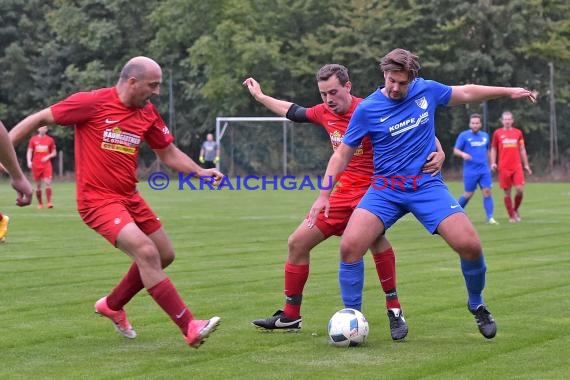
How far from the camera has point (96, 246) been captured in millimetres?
16828

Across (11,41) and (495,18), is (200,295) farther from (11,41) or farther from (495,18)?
(11,41)

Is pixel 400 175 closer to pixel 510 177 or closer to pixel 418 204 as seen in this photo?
pixel 418 204

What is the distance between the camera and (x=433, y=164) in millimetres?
8375

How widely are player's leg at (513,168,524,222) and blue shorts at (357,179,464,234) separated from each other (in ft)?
45.7

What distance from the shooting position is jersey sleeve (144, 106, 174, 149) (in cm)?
852

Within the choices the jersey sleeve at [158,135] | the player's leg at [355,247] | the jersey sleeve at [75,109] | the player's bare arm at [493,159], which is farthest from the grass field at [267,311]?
the player's bare arm at [493,159]

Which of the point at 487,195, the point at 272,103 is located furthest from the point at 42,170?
the point at 272,103

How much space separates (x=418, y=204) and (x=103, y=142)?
2.23 meters

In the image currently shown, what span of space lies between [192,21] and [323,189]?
48.1 meters

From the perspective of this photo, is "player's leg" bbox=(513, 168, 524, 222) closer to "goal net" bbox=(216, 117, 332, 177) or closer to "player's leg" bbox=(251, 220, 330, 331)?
"player's leg" bbox=(251, 220, 330, 331)

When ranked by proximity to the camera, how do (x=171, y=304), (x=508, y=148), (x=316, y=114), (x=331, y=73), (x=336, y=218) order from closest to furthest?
(x=171, y=304)
(x=331, y=73)
(x=336, y=218)
(x=316, y=114)
(x=508, y=148)

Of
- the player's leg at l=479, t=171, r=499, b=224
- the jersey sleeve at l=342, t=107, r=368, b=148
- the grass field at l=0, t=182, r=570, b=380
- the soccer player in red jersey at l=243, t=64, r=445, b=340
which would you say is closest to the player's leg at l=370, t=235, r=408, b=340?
the soccer player in red jersey at l=243, t=64, r=445, b=340

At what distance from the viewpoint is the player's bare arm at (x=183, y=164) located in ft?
28.3

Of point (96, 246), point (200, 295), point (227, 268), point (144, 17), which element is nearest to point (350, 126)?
point (200, 295)
